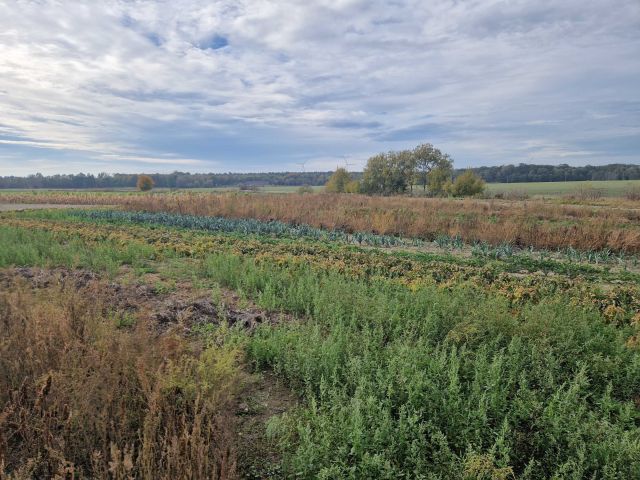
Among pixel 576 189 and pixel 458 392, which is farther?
pixel 576 189

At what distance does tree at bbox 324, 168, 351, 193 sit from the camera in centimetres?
6247

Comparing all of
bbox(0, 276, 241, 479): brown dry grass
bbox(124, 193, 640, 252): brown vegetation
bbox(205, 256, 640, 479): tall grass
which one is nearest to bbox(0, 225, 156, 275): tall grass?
bbox(0, 276, 241, 479): brown dry grass

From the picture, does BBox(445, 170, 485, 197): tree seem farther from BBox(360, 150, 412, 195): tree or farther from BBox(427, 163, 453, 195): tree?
BBox(360, 150, 412, 195): tree

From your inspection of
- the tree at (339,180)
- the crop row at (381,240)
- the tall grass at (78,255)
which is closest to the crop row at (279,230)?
the crop row at (381,240)

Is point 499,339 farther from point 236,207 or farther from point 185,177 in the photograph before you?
point 185,177

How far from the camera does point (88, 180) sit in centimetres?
9244

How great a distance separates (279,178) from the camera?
106 m

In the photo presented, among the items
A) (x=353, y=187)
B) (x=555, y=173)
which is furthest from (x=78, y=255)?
(x=555, y=173)

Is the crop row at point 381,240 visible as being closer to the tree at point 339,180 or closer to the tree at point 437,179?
the tree at point 437,179

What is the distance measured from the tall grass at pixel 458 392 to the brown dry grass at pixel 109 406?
632mm

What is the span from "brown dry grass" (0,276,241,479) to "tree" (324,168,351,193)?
194ft

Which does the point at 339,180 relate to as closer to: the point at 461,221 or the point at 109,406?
the point at 461,221

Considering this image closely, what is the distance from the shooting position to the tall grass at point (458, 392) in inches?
108

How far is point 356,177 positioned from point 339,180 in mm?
4792
